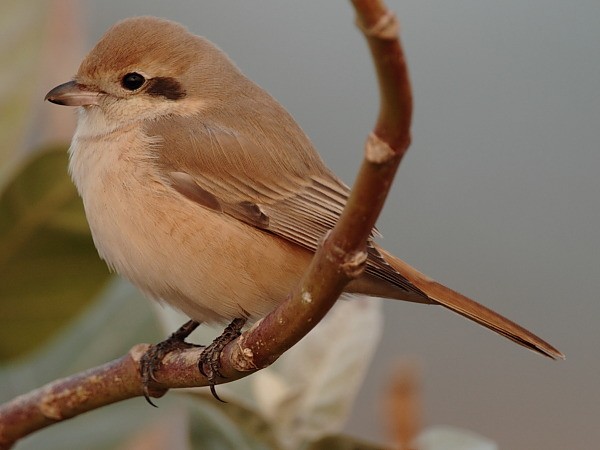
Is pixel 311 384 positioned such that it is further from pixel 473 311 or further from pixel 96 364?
pixel 96 364

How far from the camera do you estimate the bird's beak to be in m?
2.68

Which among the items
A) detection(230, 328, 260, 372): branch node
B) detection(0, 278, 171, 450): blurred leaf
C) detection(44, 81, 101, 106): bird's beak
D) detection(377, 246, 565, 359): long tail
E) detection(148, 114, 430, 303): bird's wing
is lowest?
detection(0, 278, 171, 450): blurred leaf

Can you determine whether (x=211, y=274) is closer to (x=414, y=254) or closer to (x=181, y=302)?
(x=181, y=302)

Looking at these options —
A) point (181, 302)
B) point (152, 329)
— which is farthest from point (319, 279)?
point (152, 329)

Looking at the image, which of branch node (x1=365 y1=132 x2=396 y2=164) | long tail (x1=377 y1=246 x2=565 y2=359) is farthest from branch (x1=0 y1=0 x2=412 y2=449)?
long tail (x1=377 y1=246 x2=565 y2=359)

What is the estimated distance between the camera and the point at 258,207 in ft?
8.18

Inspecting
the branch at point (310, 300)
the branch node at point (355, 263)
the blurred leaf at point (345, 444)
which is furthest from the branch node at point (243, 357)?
the blurred leaf at point (345, 444)

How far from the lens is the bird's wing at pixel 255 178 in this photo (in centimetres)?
247

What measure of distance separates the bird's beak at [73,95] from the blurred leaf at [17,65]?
20 centimetres

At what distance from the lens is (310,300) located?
5.14 feet

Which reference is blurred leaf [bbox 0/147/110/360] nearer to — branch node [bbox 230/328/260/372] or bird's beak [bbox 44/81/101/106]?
bird's beak [bbox 44/81/101/106]

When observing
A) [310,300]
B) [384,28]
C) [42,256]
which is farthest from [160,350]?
[384,28]

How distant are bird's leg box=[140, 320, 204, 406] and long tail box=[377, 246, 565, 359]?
57 centimetres

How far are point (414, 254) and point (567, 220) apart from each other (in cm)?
90
